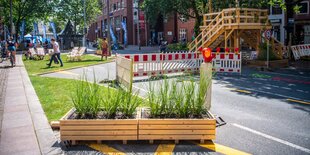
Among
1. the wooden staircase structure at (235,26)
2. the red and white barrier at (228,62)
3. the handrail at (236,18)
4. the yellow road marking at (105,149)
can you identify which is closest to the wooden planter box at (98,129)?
the yellow road marking at (105,149)

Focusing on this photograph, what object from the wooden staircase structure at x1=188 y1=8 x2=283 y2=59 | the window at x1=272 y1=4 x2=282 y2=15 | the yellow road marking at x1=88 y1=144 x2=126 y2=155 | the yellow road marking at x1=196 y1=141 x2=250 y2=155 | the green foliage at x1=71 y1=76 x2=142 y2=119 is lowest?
the yellow road marking at x1=196 y1=141 x2=250 y2=155

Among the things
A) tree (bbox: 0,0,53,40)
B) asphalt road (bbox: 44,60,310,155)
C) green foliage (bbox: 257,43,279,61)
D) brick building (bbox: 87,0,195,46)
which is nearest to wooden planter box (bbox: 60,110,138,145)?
asphalt road (bbox: 44,60,310,155)

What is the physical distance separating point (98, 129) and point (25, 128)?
5.97 feet

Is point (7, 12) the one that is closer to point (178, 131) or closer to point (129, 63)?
point (129, 63)

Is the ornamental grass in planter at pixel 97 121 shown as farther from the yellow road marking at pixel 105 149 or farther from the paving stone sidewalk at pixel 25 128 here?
the paving stone sidewalk at pixel 25 128

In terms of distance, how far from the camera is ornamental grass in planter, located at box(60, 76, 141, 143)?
5188 mm

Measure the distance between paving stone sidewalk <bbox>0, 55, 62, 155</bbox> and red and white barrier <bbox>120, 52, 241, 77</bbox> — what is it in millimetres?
5680

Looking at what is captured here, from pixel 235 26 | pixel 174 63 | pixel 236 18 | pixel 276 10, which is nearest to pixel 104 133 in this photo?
pixel 174 63

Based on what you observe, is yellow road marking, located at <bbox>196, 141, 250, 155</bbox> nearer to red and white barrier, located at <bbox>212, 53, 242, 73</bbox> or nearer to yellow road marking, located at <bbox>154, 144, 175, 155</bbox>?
yellow road marking, located at <bbox>154, 144, 175, 155</bbox>

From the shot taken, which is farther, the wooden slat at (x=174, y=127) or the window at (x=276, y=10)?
the window at (x=276, y=10)

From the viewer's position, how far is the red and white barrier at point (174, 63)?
559 inches

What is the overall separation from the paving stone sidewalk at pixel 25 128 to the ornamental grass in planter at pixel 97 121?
400mm

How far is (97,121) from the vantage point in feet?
17.0

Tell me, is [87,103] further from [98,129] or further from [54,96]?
[54,96]
